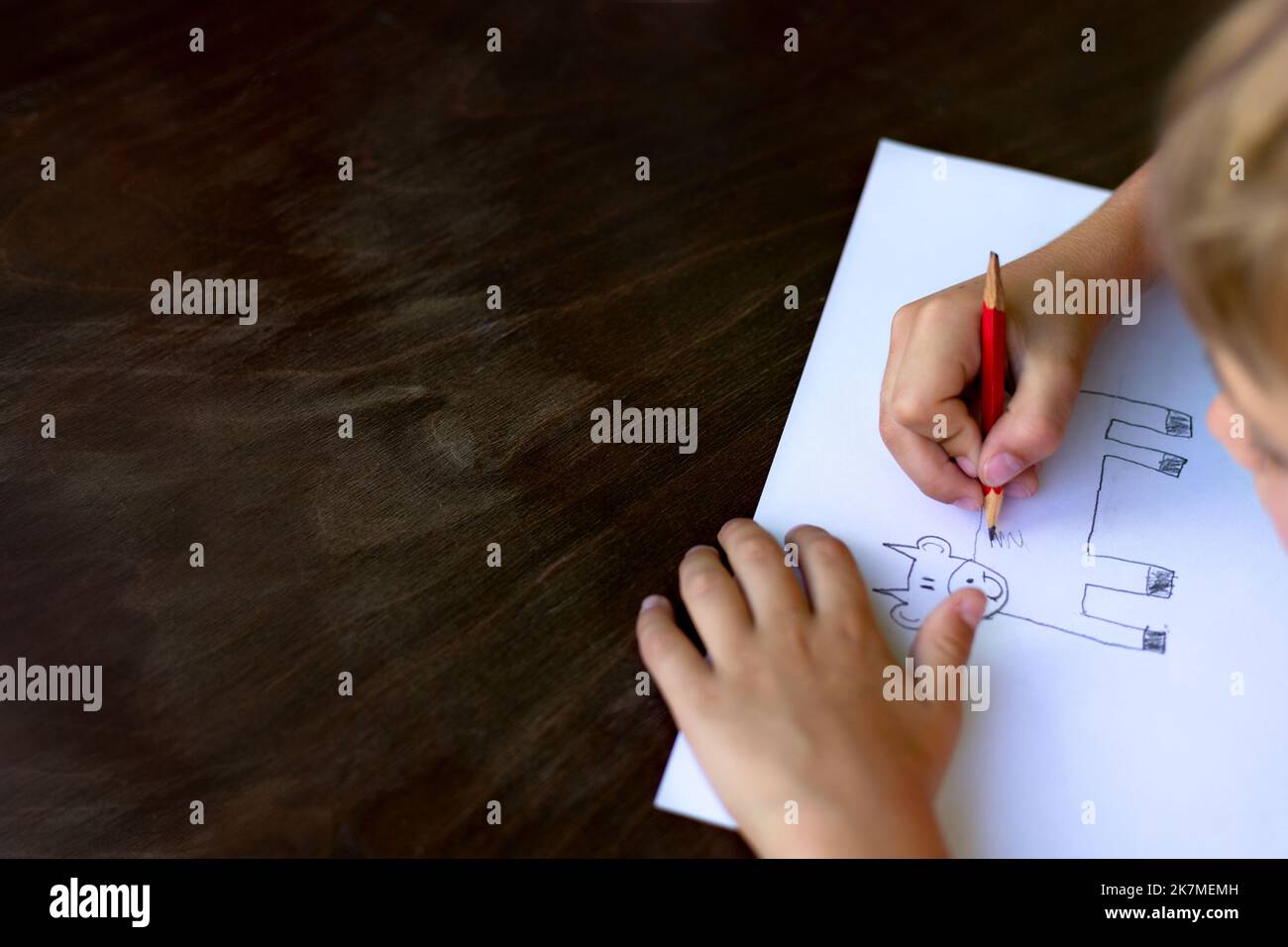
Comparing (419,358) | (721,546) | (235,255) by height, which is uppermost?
(235,255)

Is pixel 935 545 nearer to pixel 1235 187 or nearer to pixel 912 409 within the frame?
pixel 912 409

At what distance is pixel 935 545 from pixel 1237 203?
0.31 meters

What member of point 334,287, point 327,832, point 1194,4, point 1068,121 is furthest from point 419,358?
point 1194,4

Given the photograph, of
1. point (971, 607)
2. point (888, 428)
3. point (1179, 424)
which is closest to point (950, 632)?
point (971, 607)

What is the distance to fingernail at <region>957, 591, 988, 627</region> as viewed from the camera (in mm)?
696

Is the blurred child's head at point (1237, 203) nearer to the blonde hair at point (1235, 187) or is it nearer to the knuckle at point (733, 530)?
the blonde hair at point (1235, 187)

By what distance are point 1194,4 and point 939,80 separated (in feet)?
0.93

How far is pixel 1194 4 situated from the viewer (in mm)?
1023

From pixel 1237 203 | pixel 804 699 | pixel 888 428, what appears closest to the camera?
pixel 1237 203

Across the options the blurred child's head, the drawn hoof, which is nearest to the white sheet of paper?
the drawn hoof

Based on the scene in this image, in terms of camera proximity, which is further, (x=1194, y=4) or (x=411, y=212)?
(x=1194, y=4)

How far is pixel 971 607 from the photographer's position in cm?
70

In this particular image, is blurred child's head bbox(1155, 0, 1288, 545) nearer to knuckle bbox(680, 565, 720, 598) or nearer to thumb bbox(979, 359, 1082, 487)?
thumb bbox(979, 359, 1082, 487)

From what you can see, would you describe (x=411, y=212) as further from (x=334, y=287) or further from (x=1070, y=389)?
(x=1070, y=389)
